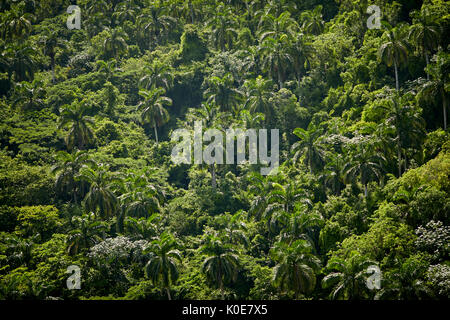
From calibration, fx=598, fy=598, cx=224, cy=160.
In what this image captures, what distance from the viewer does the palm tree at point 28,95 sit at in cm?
8006

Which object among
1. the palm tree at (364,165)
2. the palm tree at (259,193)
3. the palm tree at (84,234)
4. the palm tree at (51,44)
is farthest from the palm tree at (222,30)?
the palm tree at (84,234)

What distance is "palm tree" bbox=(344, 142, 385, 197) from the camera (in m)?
54.8

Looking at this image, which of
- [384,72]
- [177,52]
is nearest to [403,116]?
[384,72]

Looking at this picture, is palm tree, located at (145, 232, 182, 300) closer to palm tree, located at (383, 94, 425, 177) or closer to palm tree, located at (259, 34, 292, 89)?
palm tree, located at (383, 94, 425, 177)

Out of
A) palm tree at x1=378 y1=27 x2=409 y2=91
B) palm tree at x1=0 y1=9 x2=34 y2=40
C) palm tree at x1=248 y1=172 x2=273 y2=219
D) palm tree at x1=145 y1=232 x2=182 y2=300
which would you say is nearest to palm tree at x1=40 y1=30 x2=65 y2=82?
palm tree at x1=0 y1=9 x2=34 y2=40

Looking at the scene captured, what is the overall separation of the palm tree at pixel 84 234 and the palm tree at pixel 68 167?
7.48m

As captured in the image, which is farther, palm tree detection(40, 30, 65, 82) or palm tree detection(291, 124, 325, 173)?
palm tree detection(40, 30, 65, 82)

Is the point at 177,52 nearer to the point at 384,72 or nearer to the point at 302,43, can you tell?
the point at 302,43

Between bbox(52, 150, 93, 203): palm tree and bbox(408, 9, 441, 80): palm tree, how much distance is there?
3687cm

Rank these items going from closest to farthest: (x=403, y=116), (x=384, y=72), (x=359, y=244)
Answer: (x=359, y=244), (x=403, y=116), (x=384, y=72)

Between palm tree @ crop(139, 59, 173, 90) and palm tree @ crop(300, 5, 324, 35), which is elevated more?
palm tree @ crop(300, 5, 324, 35)

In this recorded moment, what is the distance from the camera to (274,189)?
59062mm
